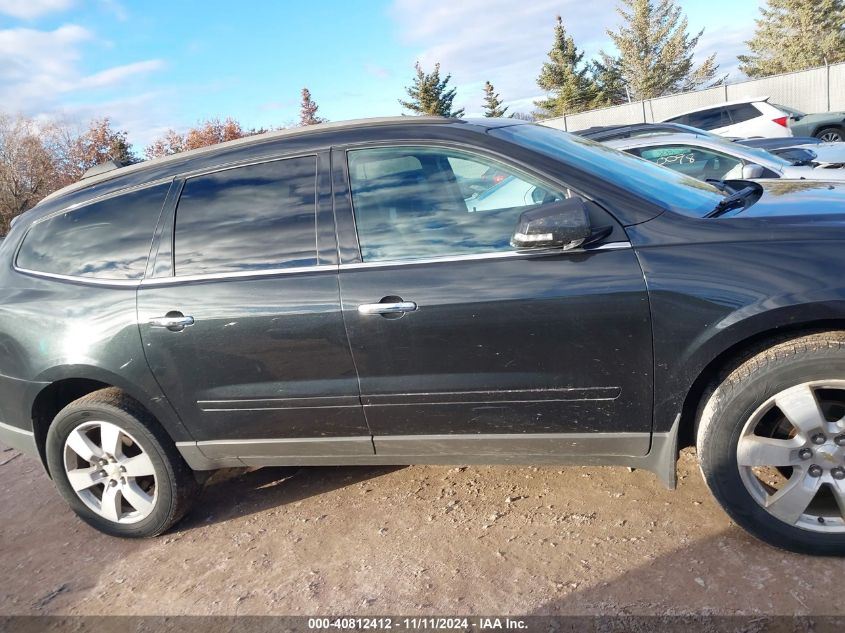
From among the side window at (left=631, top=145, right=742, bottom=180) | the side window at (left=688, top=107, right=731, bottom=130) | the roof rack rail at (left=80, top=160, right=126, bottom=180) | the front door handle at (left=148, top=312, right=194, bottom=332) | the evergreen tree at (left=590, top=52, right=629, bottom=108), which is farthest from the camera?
the evergreen tree at (left=590, top=52, right=629, bottom=108)

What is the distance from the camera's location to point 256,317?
2805 mm

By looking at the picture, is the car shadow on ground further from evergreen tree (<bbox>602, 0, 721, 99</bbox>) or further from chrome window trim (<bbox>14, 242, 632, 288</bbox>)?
evergreen tree (<bbox>602, 0, 721, 99</bbox>)

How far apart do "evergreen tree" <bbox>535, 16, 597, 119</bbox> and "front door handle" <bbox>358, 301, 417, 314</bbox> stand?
45.1m

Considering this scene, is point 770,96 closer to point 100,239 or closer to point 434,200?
point 434,200

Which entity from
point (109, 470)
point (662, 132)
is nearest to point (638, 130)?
point (662, 132)

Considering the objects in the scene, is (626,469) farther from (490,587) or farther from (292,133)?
(292,133)

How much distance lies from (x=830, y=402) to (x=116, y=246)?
3.19 m

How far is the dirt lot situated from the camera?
7.93 feet

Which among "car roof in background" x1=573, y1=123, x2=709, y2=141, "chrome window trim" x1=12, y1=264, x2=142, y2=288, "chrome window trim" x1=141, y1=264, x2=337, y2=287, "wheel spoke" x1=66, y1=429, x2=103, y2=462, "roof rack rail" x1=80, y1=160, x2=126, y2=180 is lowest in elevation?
"wheel spoke" x1=66, y1=429, x2=103, y2=462

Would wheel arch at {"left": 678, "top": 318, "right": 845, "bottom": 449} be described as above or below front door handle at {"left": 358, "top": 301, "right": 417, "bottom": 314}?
below

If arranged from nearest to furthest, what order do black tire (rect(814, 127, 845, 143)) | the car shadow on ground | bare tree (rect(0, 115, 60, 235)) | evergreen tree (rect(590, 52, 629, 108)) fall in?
the car shadow on ground
black tire (rect(814, 127, 845, 143))
bare tree (rect(0, 115, 60, 235))
evergreen tree (rect(590, 52, 629, 108))

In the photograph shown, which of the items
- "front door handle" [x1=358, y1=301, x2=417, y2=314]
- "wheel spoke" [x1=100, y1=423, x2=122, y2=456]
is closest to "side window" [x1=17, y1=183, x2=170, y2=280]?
"wheel spoke" [x1=100, y1=423, x2=122, y2=456]

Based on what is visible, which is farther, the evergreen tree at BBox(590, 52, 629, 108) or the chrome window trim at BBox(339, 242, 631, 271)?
the evergreen tree at BBox(590, 52, 629, 108)

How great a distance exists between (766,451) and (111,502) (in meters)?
3.04
